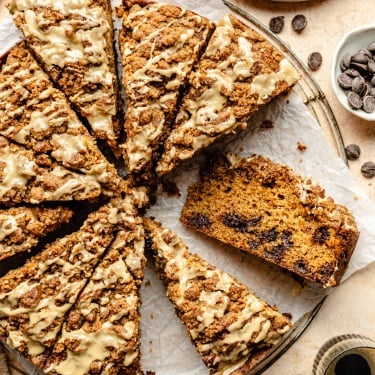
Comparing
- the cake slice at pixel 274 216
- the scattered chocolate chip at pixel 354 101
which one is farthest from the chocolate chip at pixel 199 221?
the scattered chocolate chip at pixel 354 101

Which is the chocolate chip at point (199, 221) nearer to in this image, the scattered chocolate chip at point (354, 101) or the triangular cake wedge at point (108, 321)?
the triangular cake wedge at point (108, 321)

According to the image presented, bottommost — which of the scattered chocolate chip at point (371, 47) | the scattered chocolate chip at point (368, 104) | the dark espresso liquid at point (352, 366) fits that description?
the dark espresso liquid at point (352, 366)

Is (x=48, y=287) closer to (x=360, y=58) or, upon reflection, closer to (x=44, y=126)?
(x=44, y=126)

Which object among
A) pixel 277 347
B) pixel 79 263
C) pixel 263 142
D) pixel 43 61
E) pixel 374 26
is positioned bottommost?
pixel 277 347

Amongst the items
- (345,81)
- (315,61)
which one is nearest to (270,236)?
(345,81)

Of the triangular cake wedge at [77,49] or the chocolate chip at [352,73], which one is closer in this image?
the triangular cake wedge at [77,49]

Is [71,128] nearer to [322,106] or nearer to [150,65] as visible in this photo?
[150,65]

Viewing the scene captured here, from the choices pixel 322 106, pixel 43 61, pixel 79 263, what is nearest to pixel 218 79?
pixel 322 106
